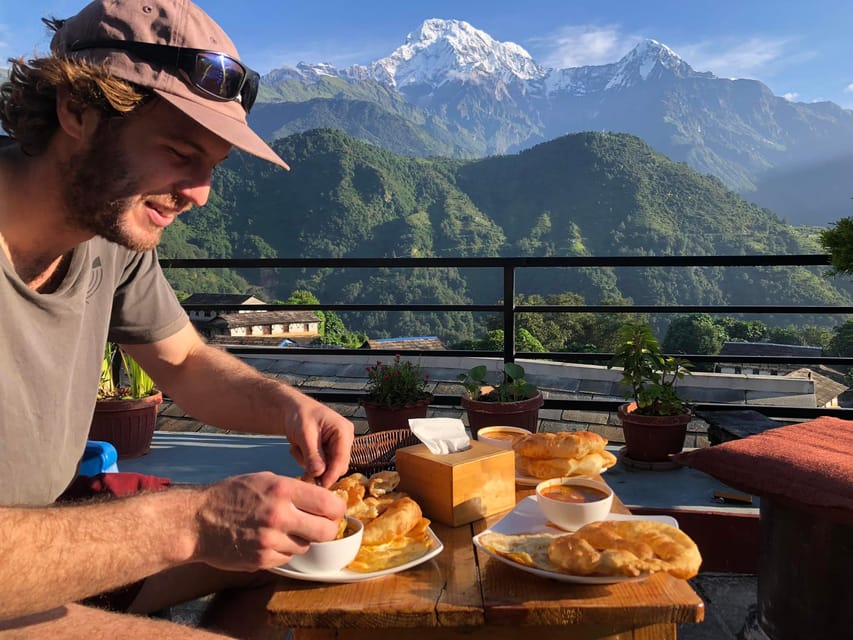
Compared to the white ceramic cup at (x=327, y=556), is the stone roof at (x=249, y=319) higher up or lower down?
lower down

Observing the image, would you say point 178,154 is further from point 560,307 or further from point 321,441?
point 560,307

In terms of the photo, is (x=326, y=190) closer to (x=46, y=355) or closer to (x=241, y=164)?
(x=241, y=164)

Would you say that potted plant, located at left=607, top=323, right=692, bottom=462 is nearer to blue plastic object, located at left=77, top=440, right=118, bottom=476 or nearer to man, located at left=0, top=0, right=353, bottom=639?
man, located at left=0, top=0, right=353, bottom=639

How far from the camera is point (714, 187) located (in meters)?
56.0

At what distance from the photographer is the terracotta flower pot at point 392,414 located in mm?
3287

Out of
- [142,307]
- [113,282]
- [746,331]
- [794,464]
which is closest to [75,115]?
[113,282]

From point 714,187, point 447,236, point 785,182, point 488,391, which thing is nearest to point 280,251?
point 447,236

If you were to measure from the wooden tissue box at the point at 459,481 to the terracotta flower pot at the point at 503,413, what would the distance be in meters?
1.78

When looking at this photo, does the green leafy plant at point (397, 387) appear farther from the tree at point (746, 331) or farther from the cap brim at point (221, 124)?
the tree at point (746, 331)

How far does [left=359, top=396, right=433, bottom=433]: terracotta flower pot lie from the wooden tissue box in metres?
1.96

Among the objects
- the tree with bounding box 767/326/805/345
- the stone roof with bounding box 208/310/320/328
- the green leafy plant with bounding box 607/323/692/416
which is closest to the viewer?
the green leafy plant with bounding box 607/323/692/416

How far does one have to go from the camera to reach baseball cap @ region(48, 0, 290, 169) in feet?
3.92

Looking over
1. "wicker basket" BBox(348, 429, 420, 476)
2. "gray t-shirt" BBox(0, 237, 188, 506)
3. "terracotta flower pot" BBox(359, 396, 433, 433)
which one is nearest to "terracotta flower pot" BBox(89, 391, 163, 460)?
"terracotta flower pot" BBox(359, 396, 433, 433)

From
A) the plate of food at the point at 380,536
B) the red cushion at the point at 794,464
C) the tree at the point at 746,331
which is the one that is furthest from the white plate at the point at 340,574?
the tree at the point at 746,331
